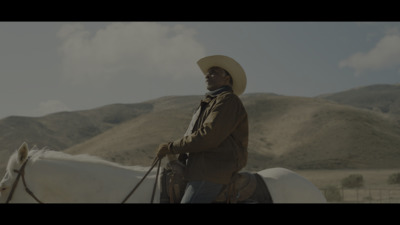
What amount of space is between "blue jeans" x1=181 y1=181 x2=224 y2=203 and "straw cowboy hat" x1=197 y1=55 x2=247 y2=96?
138 centimetres

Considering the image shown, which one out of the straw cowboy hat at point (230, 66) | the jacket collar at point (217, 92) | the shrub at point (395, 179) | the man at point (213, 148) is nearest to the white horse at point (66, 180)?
the man at point (213, 148)

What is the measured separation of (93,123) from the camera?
137500mm

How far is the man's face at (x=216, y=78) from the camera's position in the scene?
4.82m

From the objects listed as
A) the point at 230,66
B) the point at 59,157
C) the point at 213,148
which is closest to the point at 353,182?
the point at 230,66

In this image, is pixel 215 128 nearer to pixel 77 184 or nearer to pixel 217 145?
pixel 217 145

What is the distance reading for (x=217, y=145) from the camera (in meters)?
4.17

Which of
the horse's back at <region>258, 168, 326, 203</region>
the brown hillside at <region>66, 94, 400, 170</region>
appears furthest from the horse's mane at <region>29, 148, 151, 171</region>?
the brown hillside at <region>66, 94, 400, 170</region>

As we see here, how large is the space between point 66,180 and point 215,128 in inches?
64.3

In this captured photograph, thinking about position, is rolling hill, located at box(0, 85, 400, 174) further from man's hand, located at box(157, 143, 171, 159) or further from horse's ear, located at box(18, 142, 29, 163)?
man's hand, located at box(157, 143, 171, 159)

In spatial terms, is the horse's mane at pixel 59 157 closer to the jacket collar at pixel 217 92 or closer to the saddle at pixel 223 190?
the saddle at pixel 223 190

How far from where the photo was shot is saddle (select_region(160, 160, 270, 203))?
14.0ft

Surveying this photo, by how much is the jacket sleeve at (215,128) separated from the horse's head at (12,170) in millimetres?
1498
